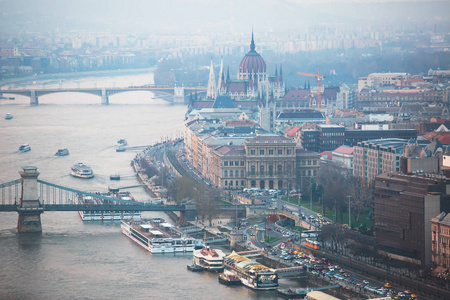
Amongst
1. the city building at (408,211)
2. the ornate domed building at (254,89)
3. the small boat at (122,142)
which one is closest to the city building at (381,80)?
the ornate domed building at (254,89)

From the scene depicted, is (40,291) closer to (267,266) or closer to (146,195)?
(267,266)

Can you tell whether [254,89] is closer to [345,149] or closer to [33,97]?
[33,97]

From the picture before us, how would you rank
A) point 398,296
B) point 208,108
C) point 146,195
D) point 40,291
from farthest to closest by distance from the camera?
point 208,108 < point 146,195 < point 40,291 < point 398,296

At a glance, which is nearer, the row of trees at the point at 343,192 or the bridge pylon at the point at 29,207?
the bridge pylon at the point at 29,207

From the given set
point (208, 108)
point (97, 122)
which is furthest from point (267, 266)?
point (97, 122)

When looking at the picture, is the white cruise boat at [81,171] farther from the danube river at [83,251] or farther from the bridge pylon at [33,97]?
the bridge pylon at [33,97]

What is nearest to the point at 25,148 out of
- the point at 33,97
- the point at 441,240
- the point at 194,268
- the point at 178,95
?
the point at 194,268

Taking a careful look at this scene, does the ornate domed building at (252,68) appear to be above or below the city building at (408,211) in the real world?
above
